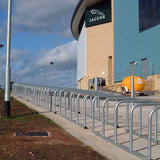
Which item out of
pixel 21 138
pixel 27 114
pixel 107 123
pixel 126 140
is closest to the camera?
pixel 21 138

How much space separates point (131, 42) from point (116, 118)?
92.8ft

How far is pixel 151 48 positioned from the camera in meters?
30.5

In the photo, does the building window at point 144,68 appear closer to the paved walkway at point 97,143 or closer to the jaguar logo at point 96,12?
the jaguar logo at point 96,12

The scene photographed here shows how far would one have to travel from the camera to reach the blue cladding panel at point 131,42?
29.9 meters

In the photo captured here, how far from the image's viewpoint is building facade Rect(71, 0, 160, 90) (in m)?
30.2

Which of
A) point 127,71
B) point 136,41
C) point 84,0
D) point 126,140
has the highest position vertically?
point 84,0

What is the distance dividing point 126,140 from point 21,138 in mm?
2882

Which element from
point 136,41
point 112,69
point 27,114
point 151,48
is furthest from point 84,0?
point 27,114

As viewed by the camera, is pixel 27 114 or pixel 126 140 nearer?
pixel 126 140

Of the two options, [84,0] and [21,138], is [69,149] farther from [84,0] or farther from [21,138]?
[84,0]

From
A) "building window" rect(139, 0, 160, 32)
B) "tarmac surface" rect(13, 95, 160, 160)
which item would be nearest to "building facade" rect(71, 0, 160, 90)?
"building window" rect(139, 0, 160, 32)

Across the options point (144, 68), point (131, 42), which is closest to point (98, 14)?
point (131, 42)

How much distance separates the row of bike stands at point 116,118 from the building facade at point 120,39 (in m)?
14.5

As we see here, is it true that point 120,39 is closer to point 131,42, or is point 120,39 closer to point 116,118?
point 131,42
